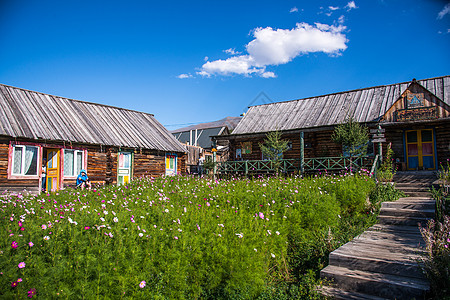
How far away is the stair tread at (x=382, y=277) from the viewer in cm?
362

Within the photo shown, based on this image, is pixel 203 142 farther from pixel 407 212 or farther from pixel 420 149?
pixel 407 212

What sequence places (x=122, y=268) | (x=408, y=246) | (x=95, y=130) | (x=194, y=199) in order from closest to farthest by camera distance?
(x=122, y=268) → (x=408, y=246) → (x=194, y=199) → (x=95, y=130)

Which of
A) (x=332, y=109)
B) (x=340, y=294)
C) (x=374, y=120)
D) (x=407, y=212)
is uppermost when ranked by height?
(x=332, y=109)

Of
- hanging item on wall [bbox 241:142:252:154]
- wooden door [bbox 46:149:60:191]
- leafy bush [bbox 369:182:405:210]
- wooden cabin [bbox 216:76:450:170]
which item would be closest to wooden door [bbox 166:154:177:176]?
wooden cabin [bbox 216:76:450:170]

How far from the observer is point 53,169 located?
1380 centimetres

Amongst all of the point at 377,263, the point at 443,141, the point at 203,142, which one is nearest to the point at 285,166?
the point at 443,141

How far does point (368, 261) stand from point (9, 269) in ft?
14.3

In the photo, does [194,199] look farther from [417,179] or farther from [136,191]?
[417,179]

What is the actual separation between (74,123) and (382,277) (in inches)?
614

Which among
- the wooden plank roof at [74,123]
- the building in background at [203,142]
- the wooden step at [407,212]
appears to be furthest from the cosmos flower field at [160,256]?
the building in background at [203,142]

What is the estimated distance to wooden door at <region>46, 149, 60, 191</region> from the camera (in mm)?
13594

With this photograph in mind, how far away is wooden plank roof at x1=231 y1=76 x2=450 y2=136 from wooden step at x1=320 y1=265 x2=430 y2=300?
491 inches

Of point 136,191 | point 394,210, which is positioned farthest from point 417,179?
point 136,191

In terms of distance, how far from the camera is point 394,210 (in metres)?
6.84
